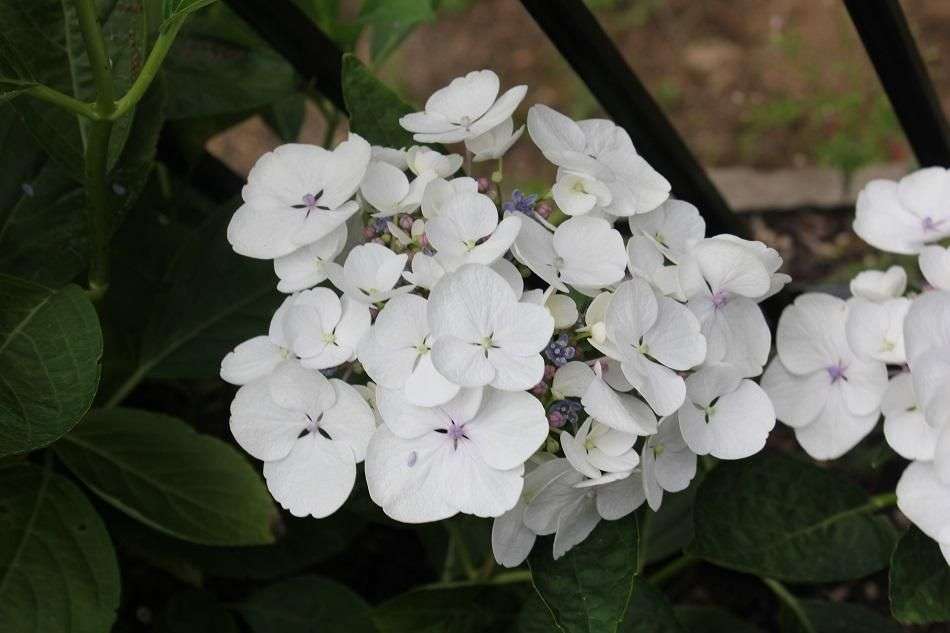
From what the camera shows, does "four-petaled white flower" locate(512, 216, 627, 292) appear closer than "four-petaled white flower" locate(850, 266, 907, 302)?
Yes

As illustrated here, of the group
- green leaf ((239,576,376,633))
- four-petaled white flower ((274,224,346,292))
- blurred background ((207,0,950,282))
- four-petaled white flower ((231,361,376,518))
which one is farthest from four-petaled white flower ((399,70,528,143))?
blurred background ((207,0,950,282))

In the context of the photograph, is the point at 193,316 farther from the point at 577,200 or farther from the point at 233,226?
the point at 577,200

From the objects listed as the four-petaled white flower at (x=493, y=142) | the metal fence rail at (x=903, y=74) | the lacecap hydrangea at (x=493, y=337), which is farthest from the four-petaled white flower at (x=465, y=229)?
the metal fence rail at (x=903, y=74)

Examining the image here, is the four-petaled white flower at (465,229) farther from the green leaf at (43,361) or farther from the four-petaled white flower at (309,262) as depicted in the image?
the green leaf at (43,361)

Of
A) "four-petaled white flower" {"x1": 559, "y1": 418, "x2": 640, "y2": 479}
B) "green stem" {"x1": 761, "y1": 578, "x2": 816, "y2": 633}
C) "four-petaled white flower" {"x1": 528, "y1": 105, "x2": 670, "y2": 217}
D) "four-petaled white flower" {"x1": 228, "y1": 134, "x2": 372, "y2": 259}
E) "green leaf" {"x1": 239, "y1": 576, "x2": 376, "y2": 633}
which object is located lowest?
"green stem" {"x1": 761, "y1": 578, "x2": 816, "y2": 633}

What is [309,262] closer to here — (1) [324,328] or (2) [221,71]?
(1) [324,328]

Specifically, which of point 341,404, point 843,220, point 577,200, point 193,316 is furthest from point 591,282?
point 843,220

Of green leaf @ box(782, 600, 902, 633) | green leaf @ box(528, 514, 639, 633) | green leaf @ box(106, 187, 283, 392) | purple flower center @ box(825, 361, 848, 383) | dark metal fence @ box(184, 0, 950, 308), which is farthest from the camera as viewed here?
green leaf @ box(782, 600, 902, 633)

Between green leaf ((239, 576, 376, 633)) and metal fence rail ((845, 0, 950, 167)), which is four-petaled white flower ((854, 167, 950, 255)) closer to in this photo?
metal fence rail ((845, 0, 950, 167))
